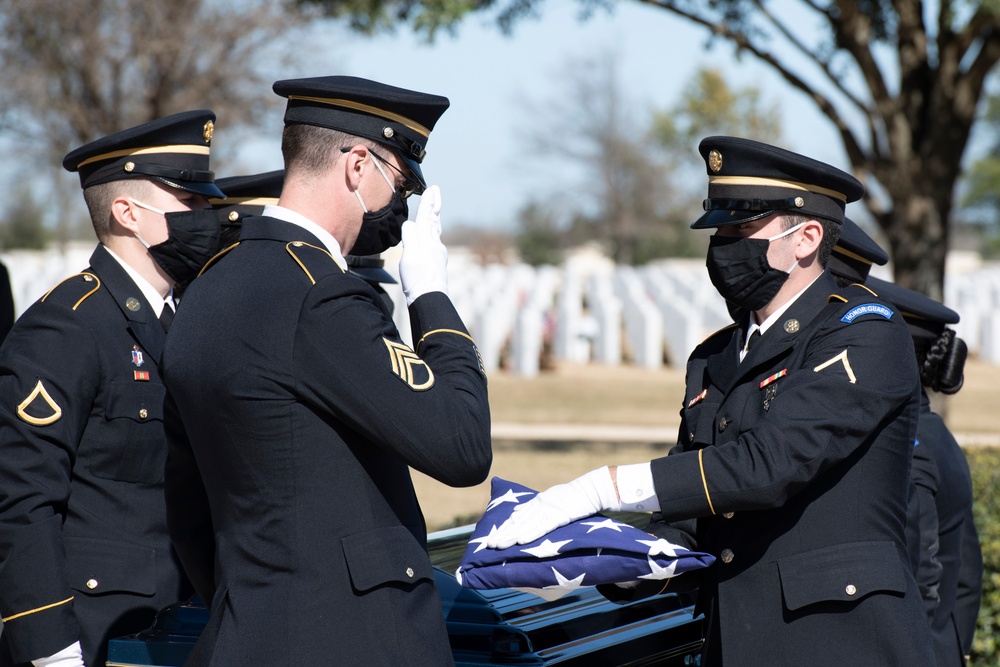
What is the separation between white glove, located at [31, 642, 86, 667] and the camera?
2654 mm

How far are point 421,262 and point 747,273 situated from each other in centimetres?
86

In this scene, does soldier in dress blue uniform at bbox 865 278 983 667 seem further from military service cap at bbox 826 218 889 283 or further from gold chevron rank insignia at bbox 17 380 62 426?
gold chevron rank insignia at bbox 17 380 62 426

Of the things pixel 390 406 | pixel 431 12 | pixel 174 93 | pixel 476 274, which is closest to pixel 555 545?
pixel 390 406

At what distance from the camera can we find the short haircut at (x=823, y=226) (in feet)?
8.73

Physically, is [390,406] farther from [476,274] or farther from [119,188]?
[476,274]

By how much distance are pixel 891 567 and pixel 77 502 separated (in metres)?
1.95

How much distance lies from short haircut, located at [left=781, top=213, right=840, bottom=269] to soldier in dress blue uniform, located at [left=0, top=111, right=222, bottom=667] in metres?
1.58

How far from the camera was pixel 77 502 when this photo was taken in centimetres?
286

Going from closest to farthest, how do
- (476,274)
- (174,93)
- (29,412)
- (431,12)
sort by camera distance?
(29,412), (431,12), (174,93), (476,274)

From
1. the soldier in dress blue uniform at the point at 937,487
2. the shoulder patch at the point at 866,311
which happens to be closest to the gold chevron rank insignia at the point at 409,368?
the shoulder patch at the point at 866,311

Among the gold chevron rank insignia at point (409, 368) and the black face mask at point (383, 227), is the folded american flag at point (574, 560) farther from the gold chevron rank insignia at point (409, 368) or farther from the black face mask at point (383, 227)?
the black face mask at point (383, 227)

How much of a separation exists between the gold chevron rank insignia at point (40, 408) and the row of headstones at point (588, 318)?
45.9ft

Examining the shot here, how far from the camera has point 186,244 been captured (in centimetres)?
318

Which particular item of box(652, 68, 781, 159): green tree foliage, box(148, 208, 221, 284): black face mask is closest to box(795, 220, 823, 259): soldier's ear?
box(148, 208, 221, 284): black face mask
